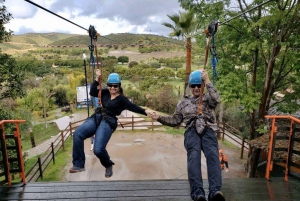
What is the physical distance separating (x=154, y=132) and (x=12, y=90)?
32.1 ft

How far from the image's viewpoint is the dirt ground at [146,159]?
33.8 feet

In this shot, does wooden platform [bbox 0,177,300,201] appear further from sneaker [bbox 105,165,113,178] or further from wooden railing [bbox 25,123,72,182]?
wooden railing [bbox 25,123,72,182]

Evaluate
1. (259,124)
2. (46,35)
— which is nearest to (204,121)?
(259,124)

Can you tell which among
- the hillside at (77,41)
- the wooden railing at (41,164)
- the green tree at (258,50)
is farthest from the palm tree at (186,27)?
the hillside at (77,41)

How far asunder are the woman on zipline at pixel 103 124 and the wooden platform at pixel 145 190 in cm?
29

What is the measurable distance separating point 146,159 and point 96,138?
8.46 meters

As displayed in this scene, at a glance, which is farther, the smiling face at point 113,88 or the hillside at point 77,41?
the hillside at point 77,41

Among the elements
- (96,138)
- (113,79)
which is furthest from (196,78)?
(96,138)

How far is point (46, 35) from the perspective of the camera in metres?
136

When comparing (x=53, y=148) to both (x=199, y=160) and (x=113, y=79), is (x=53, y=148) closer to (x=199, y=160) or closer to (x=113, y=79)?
(x=113, y=79)

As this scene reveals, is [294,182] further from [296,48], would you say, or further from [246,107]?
[296,48]

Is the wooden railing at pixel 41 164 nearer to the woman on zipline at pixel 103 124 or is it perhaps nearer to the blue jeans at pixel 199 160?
the woman on zipline at pixel 103 124

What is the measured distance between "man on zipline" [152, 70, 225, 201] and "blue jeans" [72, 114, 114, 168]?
1072 mm

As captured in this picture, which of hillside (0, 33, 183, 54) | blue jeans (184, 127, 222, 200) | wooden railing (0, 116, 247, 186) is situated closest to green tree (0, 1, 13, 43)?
wooden railing (0, 116, 247, 186)
